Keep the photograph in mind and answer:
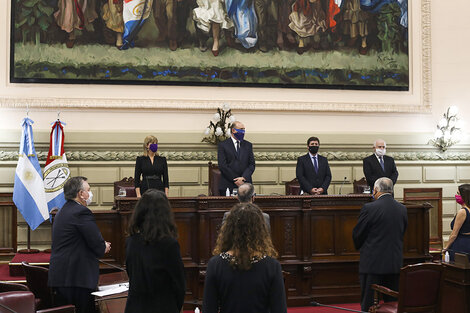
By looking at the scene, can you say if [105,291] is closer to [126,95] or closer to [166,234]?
[166,234]

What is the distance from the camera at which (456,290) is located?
19.5 feet

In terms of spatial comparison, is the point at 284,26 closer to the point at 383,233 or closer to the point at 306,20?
the point at 306,20

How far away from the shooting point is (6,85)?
9789 millimetres

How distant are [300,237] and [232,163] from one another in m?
1.49

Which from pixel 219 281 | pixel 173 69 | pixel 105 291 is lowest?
pixel 105 291

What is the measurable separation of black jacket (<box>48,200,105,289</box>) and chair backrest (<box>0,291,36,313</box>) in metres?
0.59

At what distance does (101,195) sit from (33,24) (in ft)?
10.3

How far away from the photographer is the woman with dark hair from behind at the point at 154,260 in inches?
136

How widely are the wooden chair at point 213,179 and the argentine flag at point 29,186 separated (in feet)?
8.74

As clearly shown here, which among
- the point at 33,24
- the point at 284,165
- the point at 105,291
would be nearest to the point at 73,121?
the point at 33,24

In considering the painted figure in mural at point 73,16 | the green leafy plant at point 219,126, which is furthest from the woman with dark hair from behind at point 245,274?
the painted figure in mural at point 73,16

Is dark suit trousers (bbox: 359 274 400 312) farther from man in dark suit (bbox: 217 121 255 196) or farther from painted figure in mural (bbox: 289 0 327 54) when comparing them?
painted figure in mural (bbox: 289 0 327 54)

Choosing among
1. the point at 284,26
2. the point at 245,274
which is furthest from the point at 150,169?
the point at 245,274

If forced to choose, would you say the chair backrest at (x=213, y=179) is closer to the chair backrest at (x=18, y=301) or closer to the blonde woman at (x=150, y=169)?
the blonde woman at (x=150, y=169)
